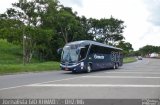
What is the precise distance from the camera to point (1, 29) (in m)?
46.6

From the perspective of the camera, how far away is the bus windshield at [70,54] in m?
30.2

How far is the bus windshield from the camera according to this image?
30172mm

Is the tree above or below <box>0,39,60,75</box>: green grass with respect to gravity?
above

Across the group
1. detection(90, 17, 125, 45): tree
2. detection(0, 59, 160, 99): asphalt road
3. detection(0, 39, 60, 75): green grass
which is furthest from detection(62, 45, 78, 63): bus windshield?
detection(90, 17, 125, 45): tree

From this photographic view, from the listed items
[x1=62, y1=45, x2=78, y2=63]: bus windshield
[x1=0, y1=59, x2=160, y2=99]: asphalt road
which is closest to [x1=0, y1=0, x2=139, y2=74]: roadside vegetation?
[x1=62, y1=45, x2=78, y2=63]: bus windshield

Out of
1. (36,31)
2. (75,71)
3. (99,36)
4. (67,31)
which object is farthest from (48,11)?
(99,36)

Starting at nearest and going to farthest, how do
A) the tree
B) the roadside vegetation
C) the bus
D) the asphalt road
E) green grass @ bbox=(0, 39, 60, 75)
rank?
the asphalt road
the bus
green grass @ bbox=(0, 39, 60, 75)
the roadside vegetation
the tree

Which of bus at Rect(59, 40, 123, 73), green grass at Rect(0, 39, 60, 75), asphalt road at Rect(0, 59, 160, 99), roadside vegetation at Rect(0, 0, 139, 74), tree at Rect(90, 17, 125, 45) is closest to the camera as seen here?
asphalt road at Rect(0, 59, 160, 99)

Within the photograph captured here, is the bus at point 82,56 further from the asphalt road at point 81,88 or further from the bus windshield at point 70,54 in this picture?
the asphalt road at point 81,88

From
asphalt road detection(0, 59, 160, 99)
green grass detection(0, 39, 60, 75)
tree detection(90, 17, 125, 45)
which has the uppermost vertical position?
tree detection(90, 17, 125, 45)

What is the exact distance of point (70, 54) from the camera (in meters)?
30.4

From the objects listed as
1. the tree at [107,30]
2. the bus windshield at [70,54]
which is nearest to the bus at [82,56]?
the bus windshield at [70,54]

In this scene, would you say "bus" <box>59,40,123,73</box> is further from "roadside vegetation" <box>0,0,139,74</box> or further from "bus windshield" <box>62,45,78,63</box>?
"roadside vegetation" <box>0,0,139,74</box>

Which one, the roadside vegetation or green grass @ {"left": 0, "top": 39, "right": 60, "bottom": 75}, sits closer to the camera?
green grass @ {"left": 0, "top": 39, "right": 60, "bottom": 75}
